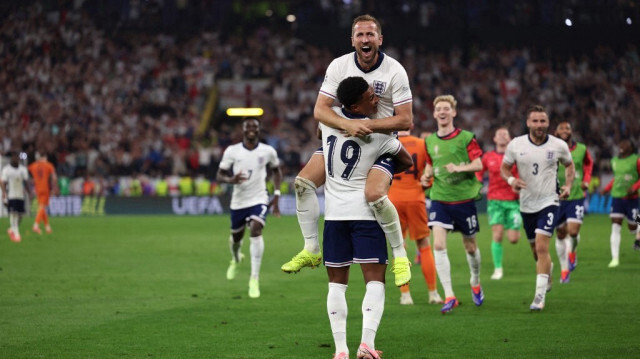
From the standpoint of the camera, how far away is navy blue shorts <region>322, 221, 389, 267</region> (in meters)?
7.78

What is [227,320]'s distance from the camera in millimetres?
11281

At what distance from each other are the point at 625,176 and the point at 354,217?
12516mm

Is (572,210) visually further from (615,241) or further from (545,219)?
(545,219)

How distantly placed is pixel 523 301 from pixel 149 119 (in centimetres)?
3190

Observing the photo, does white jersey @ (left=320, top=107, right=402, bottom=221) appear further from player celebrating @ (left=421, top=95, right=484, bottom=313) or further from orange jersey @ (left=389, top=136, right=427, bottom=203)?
orange jersey @ (left=389, top=136, right=427, bottom=203)

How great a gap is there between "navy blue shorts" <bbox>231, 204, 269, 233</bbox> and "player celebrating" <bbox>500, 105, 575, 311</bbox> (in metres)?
4.31

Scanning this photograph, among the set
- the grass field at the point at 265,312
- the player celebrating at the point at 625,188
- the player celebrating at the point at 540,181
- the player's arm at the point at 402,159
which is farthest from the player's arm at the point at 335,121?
the player celebrating at the point at 625,188

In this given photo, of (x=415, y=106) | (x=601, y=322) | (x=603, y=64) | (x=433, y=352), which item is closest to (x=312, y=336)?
(x=433, y=352)

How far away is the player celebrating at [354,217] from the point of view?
7711 millimetres

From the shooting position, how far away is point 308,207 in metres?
8.02

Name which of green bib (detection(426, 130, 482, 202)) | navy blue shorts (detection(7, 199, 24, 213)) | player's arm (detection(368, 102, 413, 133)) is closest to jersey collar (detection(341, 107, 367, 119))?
player's arm (detection(368, 102, 413, 133))

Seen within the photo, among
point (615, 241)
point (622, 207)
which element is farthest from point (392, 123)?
point (622, 207)

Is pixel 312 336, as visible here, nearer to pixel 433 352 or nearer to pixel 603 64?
pixel 433 352

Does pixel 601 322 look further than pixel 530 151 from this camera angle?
No
